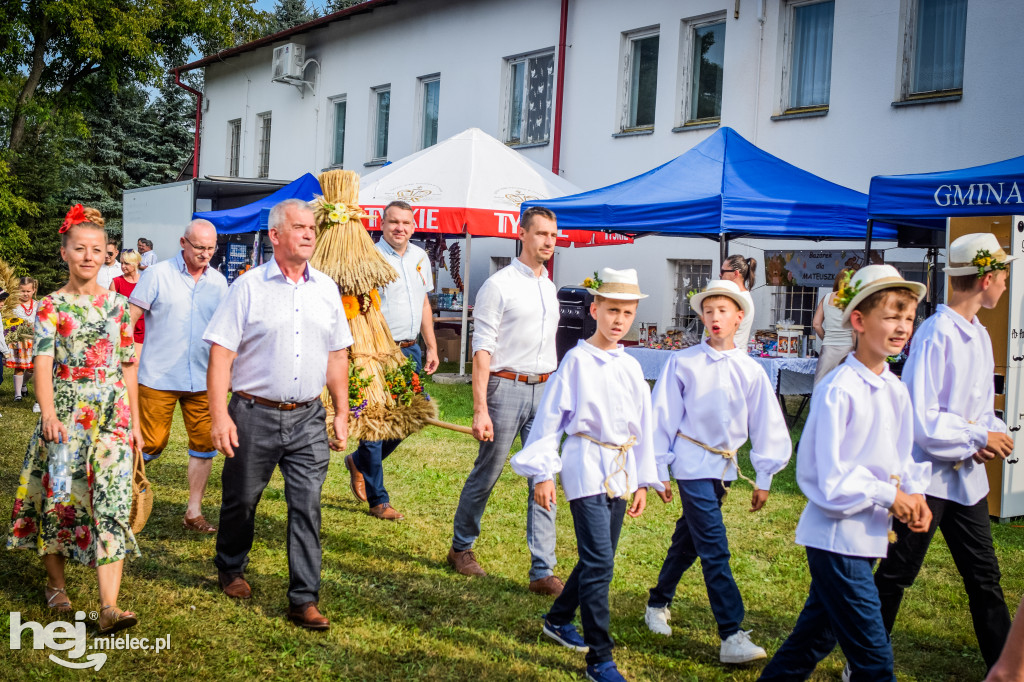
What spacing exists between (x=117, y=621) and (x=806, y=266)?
441 inches

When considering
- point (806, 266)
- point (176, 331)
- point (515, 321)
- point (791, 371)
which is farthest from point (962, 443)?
point (806, 266)

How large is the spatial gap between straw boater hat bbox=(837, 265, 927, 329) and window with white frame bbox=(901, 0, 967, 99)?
10.3 meters

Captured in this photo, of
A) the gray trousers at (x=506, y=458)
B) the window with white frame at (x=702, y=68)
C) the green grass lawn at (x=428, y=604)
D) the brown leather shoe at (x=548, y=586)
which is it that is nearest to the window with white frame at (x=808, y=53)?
the window with white frame at (x=702, y=68)

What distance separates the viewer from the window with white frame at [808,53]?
14023mm

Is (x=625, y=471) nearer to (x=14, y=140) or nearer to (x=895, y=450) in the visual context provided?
(x=895, y=450)

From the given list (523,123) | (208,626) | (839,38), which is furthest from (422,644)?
(523,123)

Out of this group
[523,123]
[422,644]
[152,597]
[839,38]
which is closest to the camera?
[422,644]

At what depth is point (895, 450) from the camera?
3.47 metres

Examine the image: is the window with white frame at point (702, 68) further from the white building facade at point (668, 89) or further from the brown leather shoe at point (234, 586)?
the brown leather shoe at point (234, 586)

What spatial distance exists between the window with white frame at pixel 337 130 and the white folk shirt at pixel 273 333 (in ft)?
66.4

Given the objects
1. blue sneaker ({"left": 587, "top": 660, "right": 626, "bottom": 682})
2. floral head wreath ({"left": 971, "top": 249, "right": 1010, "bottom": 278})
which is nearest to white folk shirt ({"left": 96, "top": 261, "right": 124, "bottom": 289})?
blue sneaker ({"left": 587, "top": 660, "right": 626, "bottom": 682})

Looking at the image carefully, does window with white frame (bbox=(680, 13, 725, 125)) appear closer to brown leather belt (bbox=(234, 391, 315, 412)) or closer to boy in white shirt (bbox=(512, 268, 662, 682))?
boy in white shirt (bbox=(512, 268, 662, 682))

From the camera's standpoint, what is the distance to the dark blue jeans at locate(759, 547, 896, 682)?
10.8 feet

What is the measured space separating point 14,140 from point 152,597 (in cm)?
2896
